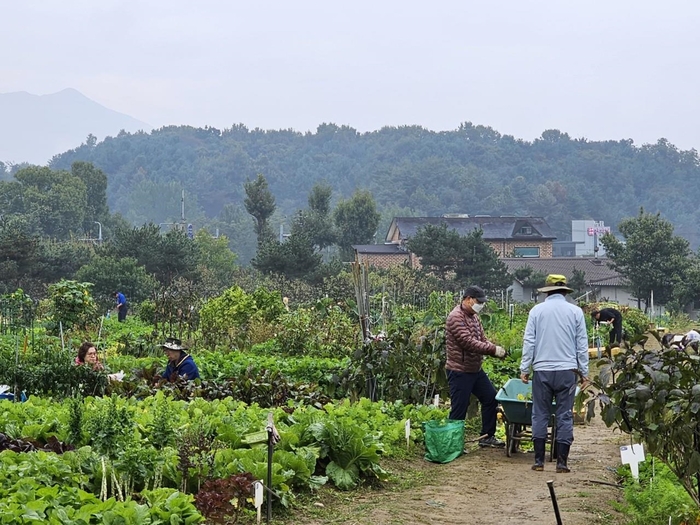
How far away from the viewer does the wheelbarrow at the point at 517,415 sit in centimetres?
912

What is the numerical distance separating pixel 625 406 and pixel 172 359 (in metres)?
6.67

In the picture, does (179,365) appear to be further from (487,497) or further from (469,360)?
(487,497)

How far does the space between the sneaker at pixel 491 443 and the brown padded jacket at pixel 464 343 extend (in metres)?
0.68

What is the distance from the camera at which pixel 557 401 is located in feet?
28.3

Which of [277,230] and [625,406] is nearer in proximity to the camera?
[625,406]

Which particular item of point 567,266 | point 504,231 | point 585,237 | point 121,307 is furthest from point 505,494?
point 585,237

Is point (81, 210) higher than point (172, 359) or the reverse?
higher

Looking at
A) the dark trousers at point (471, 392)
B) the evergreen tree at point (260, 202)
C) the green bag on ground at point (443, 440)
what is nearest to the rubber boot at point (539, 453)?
the green bag on ground at point (443, 440)

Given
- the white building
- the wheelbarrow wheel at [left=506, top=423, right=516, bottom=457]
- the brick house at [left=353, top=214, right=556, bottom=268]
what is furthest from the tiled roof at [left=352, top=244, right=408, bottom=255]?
the wheelbarrow wheel at [left=506, top=423, right=516, bottom=457]

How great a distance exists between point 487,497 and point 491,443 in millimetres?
2145

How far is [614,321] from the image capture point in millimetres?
22906

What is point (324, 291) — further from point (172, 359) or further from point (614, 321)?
point (172, 359)

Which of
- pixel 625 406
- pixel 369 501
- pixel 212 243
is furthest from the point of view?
pixel 212 243

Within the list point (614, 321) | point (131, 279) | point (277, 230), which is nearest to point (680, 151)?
point (277, 230)
